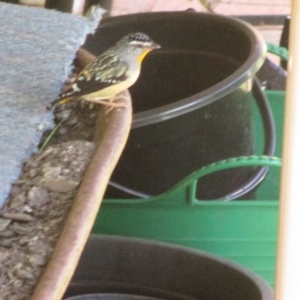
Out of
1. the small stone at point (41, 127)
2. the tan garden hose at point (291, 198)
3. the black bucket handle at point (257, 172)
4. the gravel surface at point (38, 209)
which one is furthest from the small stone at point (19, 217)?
the black bucket handle at point (257, 172)

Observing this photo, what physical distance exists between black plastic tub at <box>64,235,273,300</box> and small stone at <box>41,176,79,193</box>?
0.32 metres

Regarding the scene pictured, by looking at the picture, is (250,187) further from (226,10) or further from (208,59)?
(226,10)

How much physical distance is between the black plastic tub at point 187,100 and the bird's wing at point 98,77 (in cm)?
13

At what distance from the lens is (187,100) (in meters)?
0.88

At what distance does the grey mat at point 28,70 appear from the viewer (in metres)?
0.67

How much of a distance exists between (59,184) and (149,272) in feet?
1.25

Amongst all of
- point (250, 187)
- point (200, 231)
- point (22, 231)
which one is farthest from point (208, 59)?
point (22, 231)

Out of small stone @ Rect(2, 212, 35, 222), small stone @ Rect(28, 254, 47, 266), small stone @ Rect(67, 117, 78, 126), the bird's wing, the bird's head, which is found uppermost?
the bird's wing

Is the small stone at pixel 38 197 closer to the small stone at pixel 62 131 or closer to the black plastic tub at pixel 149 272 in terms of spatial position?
the small stone at pixel 62 131

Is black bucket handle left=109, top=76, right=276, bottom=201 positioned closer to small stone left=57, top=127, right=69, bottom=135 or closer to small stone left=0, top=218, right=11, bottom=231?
small stone left=57, top=127, right=69, bottom=135

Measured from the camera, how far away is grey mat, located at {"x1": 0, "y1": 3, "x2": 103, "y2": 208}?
667mm

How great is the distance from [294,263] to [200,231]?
0.50m

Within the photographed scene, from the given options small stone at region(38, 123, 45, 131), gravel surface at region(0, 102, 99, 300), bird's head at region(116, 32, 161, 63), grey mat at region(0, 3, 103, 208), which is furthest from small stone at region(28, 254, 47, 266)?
bird's head at region(116, 32, 161, 63)

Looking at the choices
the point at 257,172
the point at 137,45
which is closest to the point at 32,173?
the point at 137,45
